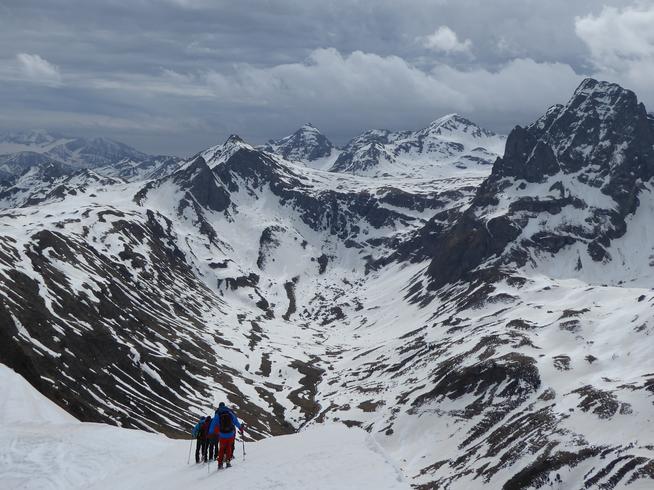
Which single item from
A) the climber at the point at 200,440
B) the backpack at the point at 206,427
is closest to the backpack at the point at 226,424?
the climber at the point at 200,440

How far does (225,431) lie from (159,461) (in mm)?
8277

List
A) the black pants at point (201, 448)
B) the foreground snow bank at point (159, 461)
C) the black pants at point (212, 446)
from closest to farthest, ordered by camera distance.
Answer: the foreground snow bank at point (159, 461) < the black pants at point (212, 446) < the black pants at point (201, 448)

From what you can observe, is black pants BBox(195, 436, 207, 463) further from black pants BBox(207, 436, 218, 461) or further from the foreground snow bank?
the foreground snow bank

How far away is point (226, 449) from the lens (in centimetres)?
3362

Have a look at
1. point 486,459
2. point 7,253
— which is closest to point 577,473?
point 486,459

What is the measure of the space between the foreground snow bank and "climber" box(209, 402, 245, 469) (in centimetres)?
86

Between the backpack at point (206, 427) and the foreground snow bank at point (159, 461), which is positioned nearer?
the foreground snow bank at point (159, 461)

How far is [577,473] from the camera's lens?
3706 inches

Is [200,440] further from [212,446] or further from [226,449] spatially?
[226,449]

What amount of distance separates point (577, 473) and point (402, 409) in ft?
262

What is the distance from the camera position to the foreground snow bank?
29045 millimetres

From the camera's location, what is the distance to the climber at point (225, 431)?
33250 millimetres

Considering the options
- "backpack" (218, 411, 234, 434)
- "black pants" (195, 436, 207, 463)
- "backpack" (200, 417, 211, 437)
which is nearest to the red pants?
"backpack" (218, 411, 234, 434)

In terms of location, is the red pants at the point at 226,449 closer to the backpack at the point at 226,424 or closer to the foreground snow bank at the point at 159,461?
the backpack at the point at 226,424
